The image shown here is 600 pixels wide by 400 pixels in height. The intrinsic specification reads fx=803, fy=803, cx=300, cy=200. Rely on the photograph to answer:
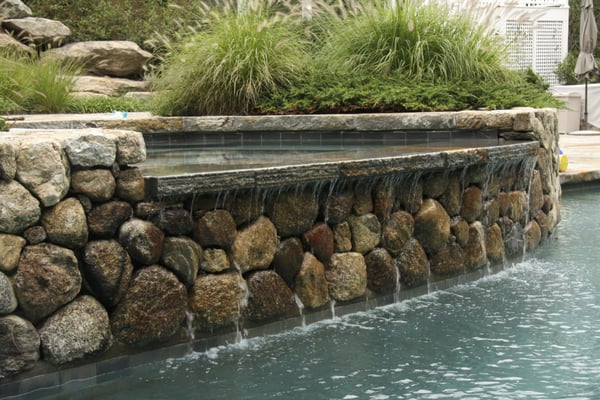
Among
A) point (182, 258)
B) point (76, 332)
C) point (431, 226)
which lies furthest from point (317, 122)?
point (76, 332)

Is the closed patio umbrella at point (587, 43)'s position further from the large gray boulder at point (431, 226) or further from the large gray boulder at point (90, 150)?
the large gray boulder at point (90, 150)

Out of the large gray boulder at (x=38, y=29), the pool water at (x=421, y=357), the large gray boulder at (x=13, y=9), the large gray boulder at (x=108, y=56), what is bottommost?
the pool water at (x=421, y=357)

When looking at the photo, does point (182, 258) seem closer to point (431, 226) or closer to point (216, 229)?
point (216, 229)

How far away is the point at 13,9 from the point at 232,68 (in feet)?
26.7

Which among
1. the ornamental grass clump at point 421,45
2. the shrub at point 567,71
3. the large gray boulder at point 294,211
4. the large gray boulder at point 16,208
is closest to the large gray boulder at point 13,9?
the ornamental grass clump at point 421,45

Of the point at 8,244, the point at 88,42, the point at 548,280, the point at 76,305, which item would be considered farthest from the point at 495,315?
the point at 88,42

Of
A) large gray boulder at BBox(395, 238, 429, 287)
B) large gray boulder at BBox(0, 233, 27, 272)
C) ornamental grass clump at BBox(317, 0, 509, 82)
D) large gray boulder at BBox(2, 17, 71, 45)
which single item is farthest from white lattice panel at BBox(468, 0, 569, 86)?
large gray boulder at BBox(0, 233, 27, 272)

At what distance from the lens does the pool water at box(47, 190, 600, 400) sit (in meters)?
3.83

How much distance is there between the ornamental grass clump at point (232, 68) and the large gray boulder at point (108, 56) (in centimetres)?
624

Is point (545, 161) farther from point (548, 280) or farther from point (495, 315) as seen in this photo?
point (495, 315)

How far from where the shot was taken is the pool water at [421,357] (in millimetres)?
3830

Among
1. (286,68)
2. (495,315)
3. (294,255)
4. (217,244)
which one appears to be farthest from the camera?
(286,68)

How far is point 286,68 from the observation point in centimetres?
846

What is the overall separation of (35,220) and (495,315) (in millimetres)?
2896
